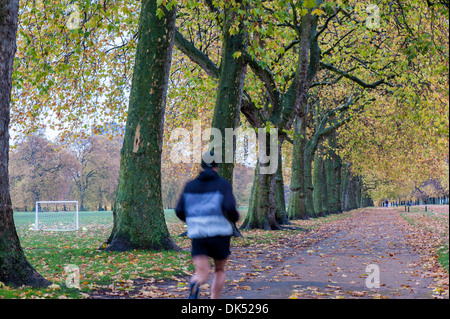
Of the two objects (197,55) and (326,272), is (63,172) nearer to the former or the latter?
(197,55)

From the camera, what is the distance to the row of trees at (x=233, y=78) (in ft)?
38.8

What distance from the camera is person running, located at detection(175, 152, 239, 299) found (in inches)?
211

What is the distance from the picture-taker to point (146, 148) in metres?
11.9

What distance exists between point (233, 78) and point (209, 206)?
33.8 ft

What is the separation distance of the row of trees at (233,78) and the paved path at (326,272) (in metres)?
2.49

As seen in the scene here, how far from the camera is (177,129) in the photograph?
25.6 meters

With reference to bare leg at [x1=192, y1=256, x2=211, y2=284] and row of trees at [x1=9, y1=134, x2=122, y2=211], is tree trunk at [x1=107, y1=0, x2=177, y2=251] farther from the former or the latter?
row of trees at [x1=9, y1=134, x2=122, y2=211]
